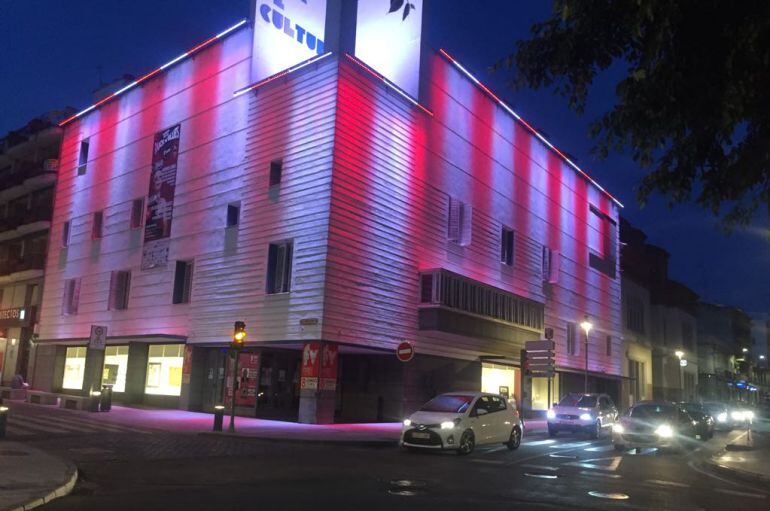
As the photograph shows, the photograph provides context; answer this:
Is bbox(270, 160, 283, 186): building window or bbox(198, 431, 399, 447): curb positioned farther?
bbox(270, 160, 283, 186): building window

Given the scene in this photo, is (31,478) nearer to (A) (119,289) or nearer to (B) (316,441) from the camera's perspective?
(B) (316,441)

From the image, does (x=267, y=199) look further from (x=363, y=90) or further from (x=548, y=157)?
(x=548, y=157)

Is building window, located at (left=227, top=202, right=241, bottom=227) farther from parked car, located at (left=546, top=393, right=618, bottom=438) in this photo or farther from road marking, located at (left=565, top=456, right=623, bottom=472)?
road marking, located at (left=565, top=456, right=623, bottom=472)

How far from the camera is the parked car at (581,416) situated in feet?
79.2

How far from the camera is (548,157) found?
41781 millimetres

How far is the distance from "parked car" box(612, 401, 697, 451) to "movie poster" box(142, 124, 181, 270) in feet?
69.8

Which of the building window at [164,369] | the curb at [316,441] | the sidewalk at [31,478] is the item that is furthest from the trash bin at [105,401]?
the sidewalk at [31,478]

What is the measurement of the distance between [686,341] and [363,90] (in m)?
53.4

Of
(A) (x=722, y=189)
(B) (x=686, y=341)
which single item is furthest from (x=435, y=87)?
(B) (x=686, y=341)

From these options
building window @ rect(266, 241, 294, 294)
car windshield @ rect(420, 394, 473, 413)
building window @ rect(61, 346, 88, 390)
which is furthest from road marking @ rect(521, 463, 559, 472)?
building window @ rect(61, 346, 88, 390)

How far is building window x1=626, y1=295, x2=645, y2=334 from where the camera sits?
5474 cm

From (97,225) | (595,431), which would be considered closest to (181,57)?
(97,225)

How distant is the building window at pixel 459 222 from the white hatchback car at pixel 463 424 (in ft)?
44.8

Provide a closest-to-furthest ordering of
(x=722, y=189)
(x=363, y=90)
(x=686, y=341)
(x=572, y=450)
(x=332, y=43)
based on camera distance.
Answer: (x=722, y=189)
(x=572, y=450)
(x=363, y=90)
(x=332, y=43)
(x=686, y=341)
